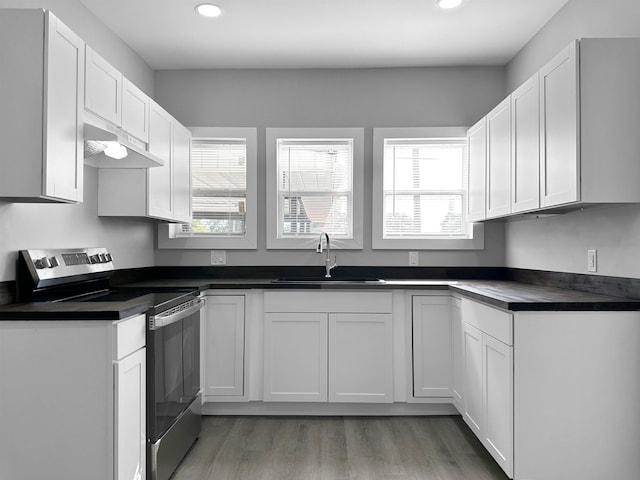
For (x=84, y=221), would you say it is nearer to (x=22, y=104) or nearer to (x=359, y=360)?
(x=22, y=104)

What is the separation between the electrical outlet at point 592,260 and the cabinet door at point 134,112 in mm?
2683

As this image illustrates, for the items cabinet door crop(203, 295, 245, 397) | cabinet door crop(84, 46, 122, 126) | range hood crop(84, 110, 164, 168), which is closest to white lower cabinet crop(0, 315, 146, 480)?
range hood crop(84, 110, 164, 168)

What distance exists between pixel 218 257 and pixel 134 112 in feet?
4.69

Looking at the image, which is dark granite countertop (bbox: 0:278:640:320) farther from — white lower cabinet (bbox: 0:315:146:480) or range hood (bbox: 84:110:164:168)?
range hood (bbox: 84:110:164:168)

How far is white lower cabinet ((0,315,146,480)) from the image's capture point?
179 cm

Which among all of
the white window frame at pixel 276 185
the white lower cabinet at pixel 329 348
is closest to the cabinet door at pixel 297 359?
the white lower cabinet at pixel 329 348

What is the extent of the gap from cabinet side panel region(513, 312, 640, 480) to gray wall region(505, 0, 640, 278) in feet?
1.20

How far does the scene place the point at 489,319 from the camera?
2.42 meters

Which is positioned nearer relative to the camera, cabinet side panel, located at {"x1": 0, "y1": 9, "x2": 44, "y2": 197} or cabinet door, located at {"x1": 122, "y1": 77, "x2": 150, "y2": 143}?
cabinet side panel, located at {"x1": 0, "y1": 9, "x2": 44, "y2": 197}

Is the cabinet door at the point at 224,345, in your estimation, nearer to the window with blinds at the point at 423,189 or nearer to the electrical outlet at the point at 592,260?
the window with blinds at the point at 423,189

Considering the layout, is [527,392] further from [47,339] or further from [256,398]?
[47,339]

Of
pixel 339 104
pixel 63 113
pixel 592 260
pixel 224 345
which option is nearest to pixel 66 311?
pixel 63 113

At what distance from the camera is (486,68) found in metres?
3.73

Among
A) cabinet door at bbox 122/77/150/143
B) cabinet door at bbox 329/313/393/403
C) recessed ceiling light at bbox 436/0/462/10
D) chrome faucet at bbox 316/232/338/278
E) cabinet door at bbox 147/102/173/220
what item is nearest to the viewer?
cabinet door at bbox 122/77/150/143
